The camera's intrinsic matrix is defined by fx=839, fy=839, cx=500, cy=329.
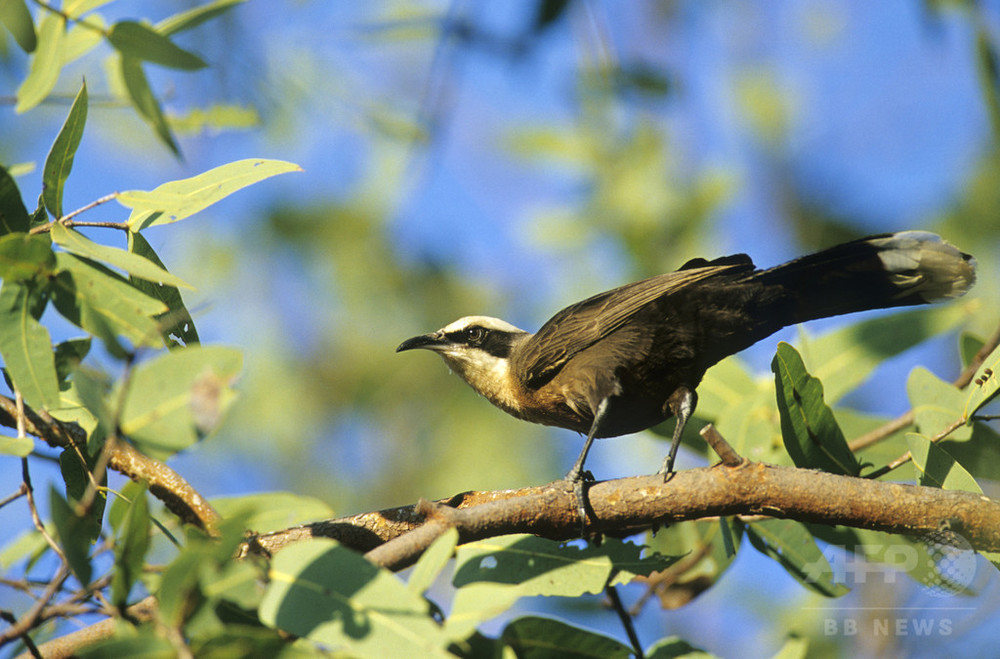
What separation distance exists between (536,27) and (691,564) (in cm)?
281

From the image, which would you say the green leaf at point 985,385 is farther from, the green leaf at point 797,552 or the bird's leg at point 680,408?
the bird's leg at point 680,408

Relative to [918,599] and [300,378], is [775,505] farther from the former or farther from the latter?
[300,378]

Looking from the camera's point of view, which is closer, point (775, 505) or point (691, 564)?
point (775, 505)

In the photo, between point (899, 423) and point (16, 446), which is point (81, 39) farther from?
point (899, 423)

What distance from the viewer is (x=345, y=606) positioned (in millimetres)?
1774

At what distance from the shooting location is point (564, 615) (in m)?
3.74

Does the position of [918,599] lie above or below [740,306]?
below

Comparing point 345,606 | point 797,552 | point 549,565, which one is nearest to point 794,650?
point 797,552

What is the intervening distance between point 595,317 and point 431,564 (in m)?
2.56

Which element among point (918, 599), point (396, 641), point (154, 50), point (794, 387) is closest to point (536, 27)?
point (154, 50)

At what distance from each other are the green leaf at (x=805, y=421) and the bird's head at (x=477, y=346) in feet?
6.97

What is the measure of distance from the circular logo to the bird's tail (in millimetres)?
1208

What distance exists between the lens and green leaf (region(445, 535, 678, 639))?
2436mm

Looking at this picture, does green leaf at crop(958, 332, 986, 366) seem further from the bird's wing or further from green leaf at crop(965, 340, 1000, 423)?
the bird's wing
